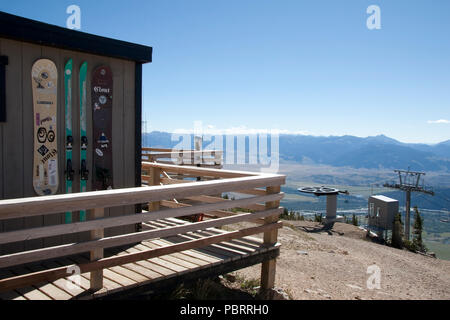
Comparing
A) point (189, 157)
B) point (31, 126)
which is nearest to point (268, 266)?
point (31, 126)

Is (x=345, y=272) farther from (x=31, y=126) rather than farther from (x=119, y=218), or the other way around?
(x=31, y=126)

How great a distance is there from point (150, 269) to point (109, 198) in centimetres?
131

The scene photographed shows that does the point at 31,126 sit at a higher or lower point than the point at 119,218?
higher

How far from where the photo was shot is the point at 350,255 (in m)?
10.3

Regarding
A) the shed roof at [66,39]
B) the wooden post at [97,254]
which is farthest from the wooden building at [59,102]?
the wooden post at [97,254]

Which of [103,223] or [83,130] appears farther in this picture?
[83,130]

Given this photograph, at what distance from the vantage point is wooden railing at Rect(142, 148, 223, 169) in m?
11.2

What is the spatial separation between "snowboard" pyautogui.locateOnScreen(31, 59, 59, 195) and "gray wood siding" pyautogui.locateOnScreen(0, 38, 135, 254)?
6 cm

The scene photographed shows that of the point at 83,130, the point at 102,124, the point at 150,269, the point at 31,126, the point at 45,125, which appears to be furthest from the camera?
the point at 102,124

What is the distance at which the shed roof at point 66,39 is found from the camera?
14.0 ft

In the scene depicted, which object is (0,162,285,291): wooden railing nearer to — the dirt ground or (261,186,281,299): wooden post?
(261,186,281,299): wooden post

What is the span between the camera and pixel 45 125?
474cm

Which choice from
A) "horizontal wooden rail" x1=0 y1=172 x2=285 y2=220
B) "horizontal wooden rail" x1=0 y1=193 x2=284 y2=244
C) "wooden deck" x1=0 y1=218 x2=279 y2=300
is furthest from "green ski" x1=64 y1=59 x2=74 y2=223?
"horizontal wooden rail" x1=0 y1=193 x2=284 y2=244
